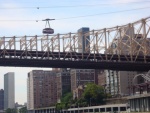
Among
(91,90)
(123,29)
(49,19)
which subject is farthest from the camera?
(91,90)

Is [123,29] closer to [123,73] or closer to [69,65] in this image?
[69,65]

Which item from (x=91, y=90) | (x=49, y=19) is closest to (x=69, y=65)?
(x=49, y=19)

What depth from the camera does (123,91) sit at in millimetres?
190750

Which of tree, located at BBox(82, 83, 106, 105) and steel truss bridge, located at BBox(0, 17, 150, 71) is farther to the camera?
tree, located at BBox(82, 83, 106, 105)

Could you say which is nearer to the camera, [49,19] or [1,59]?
[49,19]

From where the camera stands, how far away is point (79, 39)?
11925 cm

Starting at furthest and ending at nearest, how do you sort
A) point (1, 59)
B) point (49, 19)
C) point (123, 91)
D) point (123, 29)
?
point (123, 91) < point (123, 29) < point (1, 59) < point (49, 19)

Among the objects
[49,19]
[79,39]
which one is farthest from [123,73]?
[49,19]

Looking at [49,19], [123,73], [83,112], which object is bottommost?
[83,112]

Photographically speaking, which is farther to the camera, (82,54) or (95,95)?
(95,95)

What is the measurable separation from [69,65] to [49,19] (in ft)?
89.8

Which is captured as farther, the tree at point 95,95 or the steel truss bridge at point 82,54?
the tree at point 95,95

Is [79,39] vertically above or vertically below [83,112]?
above

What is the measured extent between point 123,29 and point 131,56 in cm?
1130
